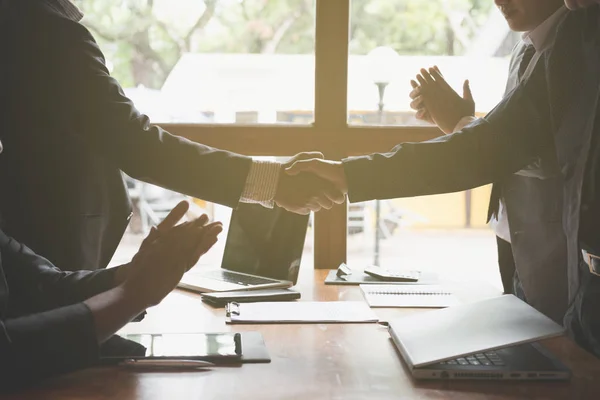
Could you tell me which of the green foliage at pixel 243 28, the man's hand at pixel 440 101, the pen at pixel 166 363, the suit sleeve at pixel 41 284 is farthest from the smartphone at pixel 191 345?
the green foliage at pixel 243 28

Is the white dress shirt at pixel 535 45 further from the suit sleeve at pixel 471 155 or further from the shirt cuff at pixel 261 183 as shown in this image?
the shirt cuff at pixel 261 183

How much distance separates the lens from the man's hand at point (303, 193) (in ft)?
6.39

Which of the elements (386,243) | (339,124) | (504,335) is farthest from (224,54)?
(504,335)

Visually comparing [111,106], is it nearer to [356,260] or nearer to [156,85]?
[156,85]

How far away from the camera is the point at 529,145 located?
5.29ft

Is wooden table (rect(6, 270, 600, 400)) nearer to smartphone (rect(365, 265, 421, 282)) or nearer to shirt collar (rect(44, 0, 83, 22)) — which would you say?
smartphone (rect(365, 265, 421, 282))

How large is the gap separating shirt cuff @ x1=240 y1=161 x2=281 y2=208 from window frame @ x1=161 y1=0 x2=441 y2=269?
43 cm

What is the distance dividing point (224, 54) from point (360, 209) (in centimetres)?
78

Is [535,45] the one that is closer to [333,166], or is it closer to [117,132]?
[333,166]

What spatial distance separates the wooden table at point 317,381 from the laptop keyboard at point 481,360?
4cm

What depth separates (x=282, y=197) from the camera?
2.01 metres

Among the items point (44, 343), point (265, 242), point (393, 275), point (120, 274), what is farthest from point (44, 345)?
point (393, 275)

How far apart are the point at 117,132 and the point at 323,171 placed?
0.56 m

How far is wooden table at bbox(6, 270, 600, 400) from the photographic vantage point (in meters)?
1.07
